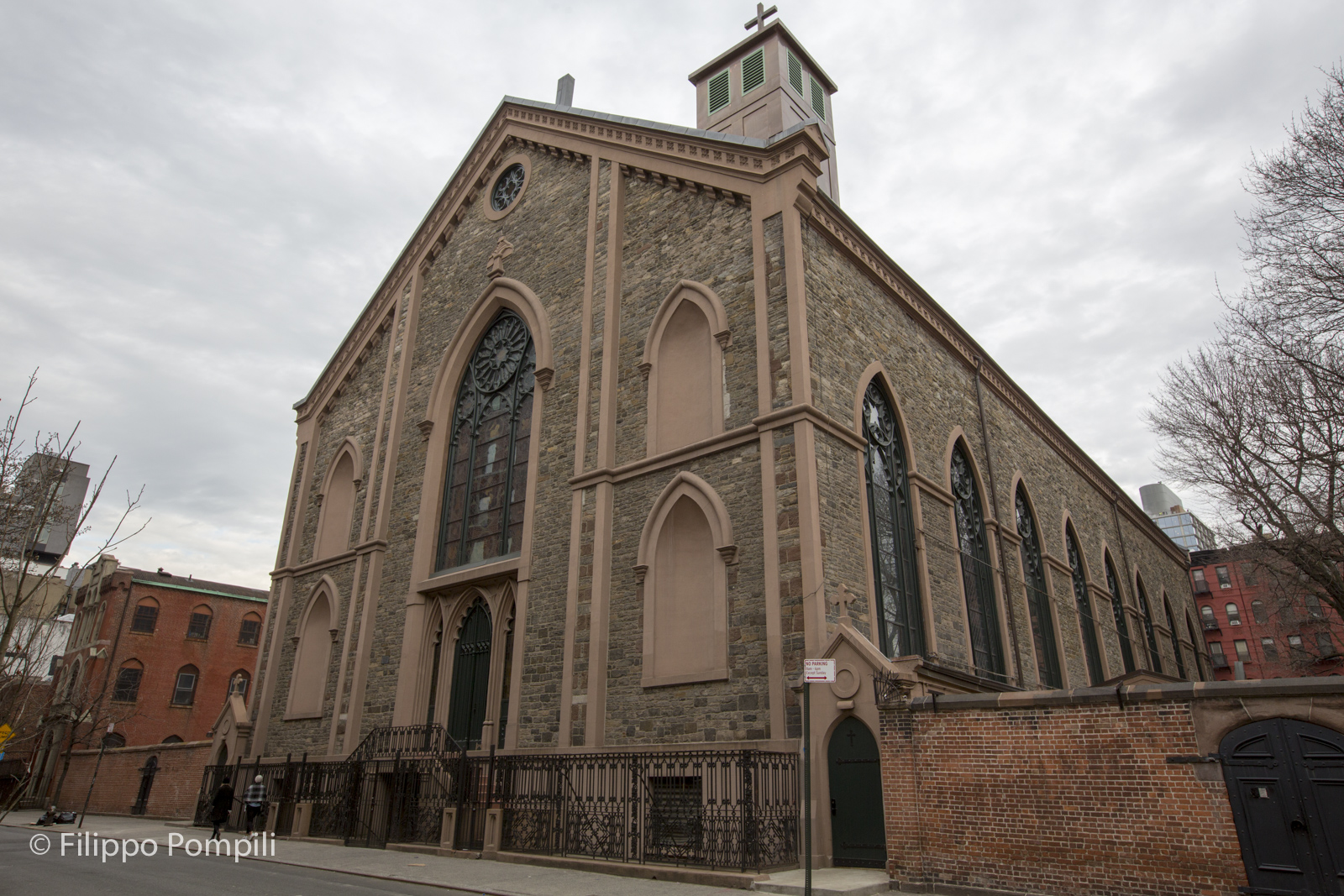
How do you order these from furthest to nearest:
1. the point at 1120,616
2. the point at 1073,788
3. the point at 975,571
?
1. the point at 1120,616
2. the point at 975,571
3. the point at 1073,788

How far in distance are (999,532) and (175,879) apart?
17155mm

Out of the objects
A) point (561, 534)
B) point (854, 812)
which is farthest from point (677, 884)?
point (561, 534)

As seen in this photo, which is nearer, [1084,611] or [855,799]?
[855,799]

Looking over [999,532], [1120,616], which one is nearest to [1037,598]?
[999,532]

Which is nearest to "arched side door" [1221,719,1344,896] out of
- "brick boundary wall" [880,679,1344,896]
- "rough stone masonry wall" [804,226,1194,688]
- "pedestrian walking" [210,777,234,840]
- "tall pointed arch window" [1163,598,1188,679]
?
"brick boundary wall" [880,679,1344,896]

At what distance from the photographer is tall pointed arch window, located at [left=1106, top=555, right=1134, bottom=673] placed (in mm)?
27078

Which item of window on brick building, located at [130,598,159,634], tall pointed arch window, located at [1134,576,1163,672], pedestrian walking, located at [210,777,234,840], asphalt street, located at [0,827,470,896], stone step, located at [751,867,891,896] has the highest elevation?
window on brick building, located at [130,598,159,634]

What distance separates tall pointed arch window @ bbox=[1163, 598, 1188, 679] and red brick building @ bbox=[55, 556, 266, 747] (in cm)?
4036

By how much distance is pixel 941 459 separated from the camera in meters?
17.8

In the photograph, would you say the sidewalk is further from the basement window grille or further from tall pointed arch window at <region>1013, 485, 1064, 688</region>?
the basement window grille

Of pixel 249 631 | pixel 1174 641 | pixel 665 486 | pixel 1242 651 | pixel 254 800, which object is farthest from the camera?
pixel 1242 651

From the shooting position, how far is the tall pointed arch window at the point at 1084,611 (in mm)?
23625

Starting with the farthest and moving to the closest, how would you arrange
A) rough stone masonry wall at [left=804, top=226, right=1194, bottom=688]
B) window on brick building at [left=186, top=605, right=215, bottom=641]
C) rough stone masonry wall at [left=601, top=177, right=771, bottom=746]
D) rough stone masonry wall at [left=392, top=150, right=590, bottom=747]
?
window on brick building at [left=186, top=605, right=215, bottom=641], rough stone masonry wall at [left=392, top=150, right=590, bottom=747], rough stone masonry wall at [left=804, top=226, right=1194, bottom=688], rough stone masonry wall at [left=601, top=177, right=771, bottom=746]

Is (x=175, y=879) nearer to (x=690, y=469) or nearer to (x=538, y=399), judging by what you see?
(x=690, y=469)
